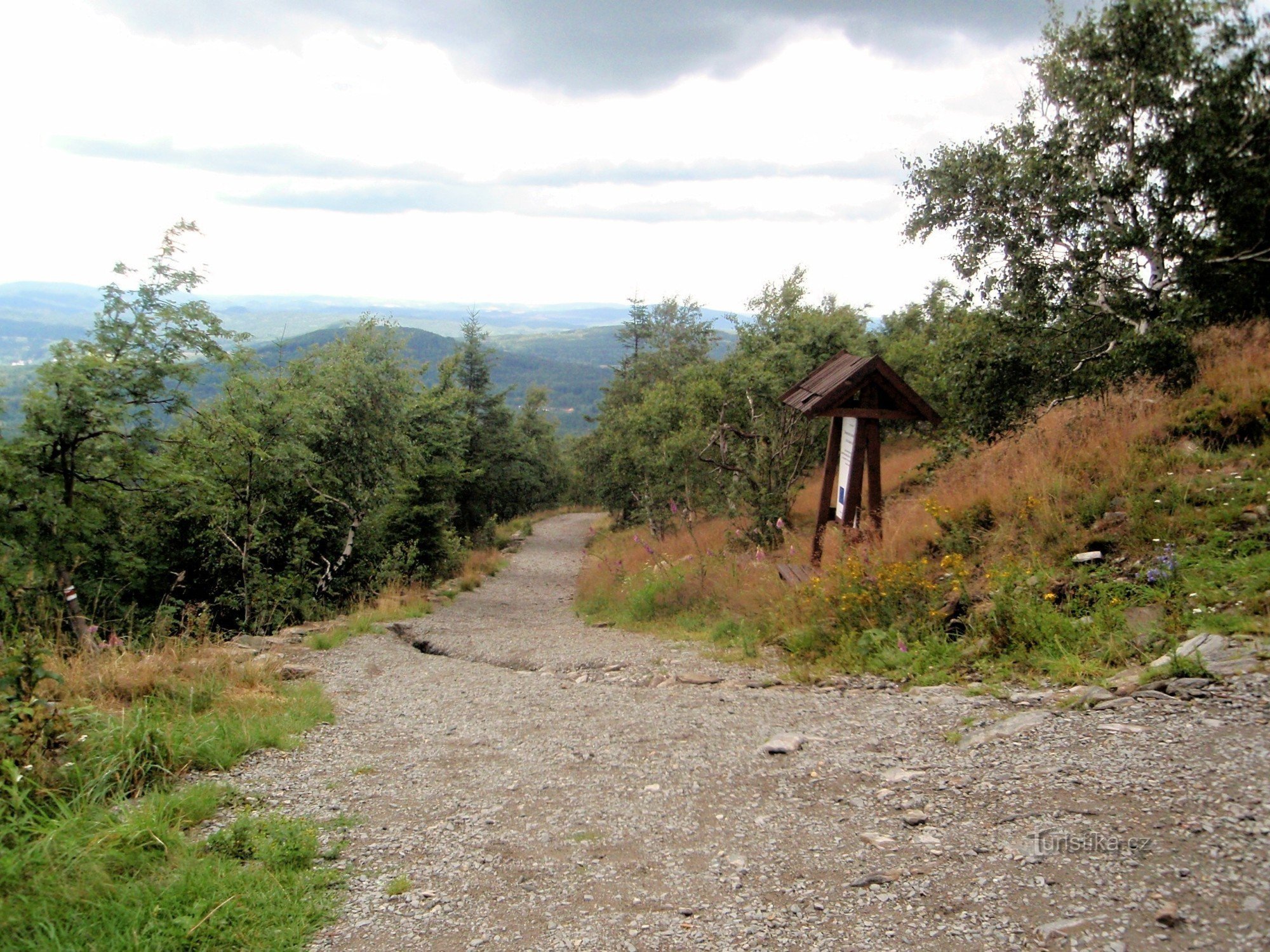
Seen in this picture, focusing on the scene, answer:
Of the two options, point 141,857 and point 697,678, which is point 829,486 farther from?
point 141,857

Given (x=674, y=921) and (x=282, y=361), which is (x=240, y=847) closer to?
(x=674, y=921)

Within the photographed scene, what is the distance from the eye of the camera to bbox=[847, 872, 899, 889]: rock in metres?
3.26

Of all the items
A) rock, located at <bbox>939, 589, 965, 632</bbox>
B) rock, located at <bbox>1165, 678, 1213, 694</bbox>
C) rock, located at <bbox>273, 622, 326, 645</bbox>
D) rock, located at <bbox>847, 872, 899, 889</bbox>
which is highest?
rock, located at <bbox>1165, 678, 1213, 694</bbox>

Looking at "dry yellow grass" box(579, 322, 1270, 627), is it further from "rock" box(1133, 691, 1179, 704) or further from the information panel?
"rock" box(1133, 691, 1179, 704)

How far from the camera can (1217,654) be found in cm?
484

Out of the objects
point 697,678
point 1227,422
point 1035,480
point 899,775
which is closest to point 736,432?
point 1035,480

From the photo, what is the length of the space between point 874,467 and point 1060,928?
6.94 meters

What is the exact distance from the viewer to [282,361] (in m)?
15.0

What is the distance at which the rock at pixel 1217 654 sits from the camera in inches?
183

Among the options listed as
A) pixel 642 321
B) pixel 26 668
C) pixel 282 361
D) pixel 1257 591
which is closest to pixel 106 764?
pixel 26 668

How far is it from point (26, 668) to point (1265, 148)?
15.5 meters

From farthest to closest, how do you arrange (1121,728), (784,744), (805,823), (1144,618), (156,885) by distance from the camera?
1. (1144,618)
2. (784,744)
3. (1121,728)
4. (805,823)
5. (156,885)

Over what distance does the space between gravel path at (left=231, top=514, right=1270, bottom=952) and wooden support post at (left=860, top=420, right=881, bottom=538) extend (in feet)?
11.5

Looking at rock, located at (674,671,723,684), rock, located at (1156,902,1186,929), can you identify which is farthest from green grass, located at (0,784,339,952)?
rock, located at (674,671,723,684)
